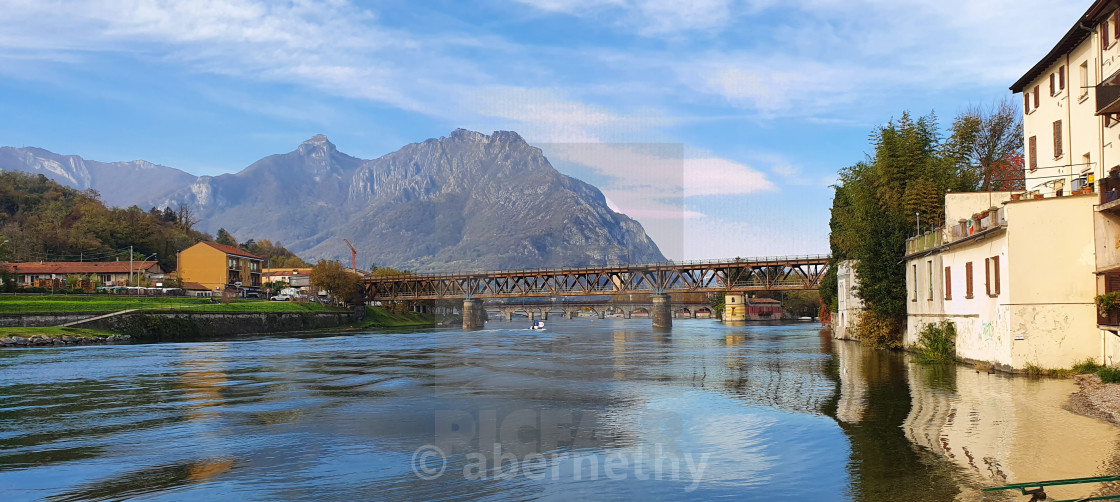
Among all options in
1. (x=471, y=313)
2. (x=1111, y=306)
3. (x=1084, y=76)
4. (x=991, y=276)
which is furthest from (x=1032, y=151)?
(x=471, y=313)

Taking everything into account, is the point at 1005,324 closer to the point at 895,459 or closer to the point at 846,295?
the point at 895,459

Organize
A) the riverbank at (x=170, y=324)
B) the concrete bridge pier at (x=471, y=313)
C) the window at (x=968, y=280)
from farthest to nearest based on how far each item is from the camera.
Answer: the concrete bridge pier at (x=471, y=313) → the riverbank at (x=170, y=324) → the window at (x=968, y=280)

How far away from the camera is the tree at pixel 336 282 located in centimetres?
15012

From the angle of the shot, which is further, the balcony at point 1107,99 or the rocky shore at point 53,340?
the rocky shore at point 53,340

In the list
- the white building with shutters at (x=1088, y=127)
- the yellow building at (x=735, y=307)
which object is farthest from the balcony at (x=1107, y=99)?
the yellow building at (x=735, y=307)

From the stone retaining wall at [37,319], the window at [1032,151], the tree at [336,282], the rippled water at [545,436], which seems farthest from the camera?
the tree at [336,282]

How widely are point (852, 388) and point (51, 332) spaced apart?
224 ft

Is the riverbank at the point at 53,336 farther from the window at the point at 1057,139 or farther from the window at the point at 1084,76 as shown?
the window at the point at 1084,76

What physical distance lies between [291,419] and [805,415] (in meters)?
15.8

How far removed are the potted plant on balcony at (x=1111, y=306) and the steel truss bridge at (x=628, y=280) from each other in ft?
292

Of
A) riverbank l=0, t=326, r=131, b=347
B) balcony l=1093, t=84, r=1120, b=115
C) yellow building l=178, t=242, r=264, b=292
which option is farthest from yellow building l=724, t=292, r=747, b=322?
balcony l=1093, t=84, r=1120, b=115

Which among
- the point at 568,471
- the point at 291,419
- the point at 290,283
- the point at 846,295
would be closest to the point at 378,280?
Answer: the point at 290,283

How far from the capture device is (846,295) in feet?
244

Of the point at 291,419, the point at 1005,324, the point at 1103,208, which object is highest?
the point at 1103,208
